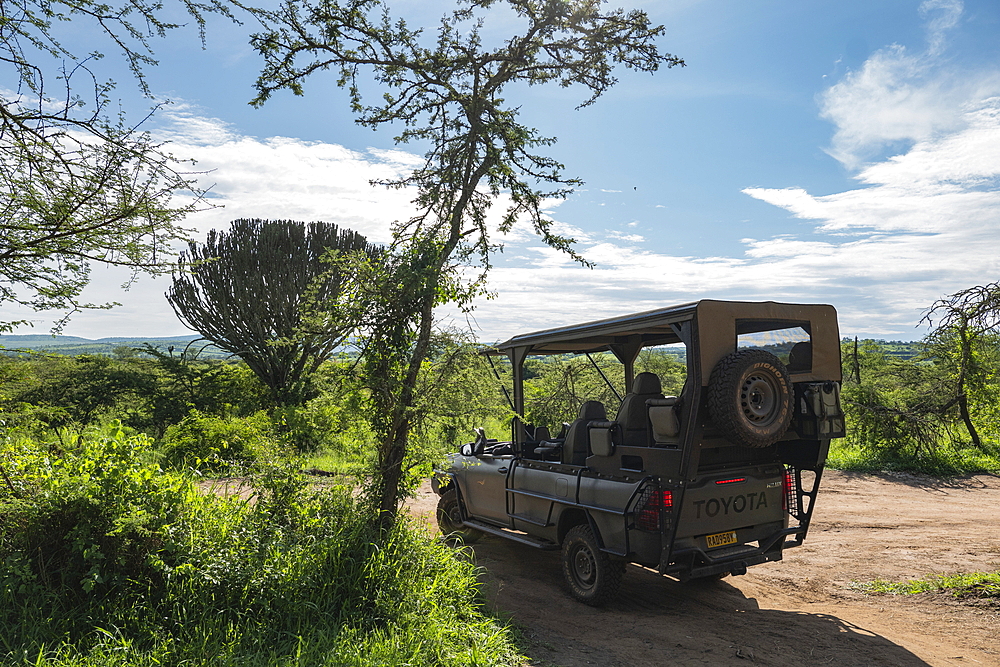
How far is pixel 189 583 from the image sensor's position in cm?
414

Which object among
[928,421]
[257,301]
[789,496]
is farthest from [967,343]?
[257,301]

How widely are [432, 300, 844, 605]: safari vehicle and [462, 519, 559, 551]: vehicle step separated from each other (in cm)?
2

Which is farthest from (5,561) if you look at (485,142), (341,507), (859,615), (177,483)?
(859,615)

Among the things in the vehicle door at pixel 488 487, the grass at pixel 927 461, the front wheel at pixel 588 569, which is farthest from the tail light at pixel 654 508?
the grass at pixel 927 461

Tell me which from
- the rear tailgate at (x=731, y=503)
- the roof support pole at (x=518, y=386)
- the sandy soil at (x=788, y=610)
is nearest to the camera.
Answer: the sandy soil at (x=788, y=610)

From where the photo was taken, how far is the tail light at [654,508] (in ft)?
16.2

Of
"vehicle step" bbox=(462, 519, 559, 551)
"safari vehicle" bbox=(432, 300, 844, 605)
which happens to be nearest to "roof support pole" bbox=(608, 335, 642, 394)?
"safari vehicle" bbox=(432, 300, 844, 605)

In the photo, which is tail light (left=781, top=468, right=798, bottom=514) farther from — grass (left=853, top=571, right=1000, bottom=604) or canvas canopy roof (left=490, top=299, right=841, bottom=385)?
grass (left=853, top=571, right=1000, bottom=604)

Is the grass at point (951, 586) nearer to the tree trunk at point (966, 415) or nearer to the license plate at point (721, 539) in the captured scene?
the license plate at point (721, 539)

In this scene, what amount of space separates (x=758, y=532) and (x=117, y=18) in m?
7.20

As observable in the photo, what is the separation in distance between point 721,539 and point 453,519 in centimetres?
343

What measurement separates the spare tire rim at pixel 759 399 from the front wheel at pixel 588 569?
172 centimetres

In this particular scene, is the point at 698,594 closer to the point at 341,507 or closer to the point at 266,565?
the point at 341,507

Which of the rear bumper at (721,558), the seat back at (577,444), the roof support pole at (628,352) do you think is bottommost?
the rear bumper at (721,558)
